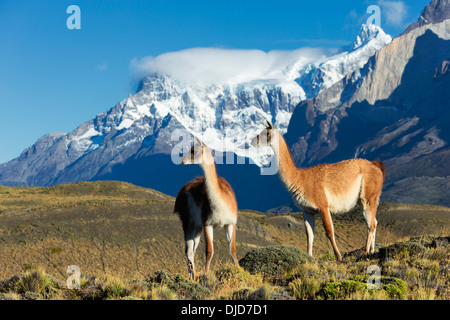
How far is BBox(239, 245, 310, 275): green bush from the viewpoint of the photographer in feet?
44.4

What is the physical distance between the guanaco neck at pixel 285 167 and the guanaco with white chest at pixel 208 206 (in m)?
1.57

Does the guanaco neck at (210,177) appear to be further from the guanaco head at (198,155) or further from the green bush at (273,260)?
the green bush at (273,260)

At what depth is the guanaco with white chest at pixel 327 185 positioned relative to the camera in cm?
1349

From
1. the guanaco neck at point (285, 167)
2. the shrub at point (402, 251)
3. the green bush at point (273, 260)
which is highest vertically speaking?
the guanaco neck at point (285, 167)

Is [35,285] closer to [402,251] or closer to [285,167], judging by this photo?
[285,167]

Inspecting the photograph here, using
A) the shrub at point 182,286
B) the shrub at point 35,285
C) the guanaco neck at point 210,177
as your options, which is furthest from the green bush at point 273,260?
the shrub at point 35,285

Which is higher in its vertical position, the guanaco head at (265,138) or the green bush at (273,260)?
the guanaco head at (265,138)

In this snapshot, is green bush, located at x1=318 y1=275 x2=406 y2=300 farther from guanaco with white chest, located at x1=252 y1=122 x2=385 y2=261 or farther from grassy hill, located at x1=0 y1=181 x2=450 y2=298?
grassy hill, located at x1=0 y1=181 x2=450 y2=298

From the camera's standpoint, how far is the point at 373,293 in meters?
8.70

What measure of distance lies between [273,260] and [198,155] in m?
4.04

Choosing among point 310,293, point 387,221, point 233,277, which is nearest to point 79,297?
point 233,277

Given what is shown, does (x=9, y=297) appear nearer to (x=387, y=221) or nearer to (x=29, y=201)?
(x=29, y=201)

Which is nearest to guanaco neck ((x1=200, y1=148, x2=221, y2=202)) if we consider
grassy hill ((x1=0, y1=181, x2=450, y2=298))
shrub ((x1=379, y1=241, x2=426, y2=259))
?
shrub ((x1=379, y1=241, x2=426, y2=259))

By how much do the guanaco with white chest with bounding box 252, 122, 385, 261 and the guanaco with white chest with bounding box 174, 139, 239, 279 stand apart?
1.57 meters
